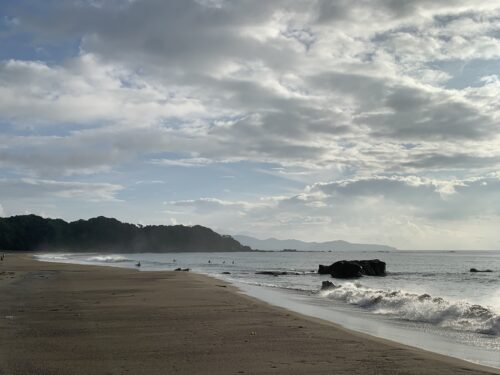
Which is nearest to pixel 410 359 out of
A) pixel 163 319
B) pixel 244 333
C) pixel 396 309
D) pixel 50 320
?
pixel 244 333

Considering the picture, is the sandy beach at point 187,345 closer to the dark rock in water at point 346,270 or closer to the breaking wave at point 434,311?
the breaking wave at point 434,311

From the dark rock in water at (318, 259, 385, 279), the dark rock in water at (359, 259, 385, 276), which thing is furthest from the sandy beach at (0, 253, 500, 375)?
the dark rock in water at (359, 259, 385, 276)

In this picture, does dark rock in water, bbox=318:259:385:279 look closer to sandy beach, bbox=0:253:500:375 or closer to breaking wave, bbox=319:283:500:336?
breaking wave, bbox=319:283:500:336

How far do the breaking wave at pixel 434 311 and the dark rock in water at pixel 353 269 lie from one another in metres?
29.7

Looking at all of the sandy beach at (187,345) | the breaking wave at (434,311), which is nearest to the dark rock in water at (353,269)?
the breaking wave at (434,311)

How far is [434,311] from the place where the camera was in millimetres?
19656

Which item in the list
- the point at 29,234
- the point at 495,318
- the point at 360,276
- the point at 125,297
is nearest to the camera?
the point at 495,318

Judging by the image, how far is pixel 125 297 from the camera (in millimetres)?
21938

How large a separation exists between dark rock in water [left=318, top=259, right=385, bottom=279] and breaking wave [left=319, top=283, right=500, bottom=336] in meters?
29.7

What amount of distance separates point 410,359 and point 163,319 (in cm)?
798

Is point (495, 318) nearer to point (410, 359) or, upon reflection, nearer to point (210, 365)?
point (410, 359)

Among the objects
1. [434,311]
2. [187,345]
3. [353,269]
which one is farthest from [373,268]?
[187,345]

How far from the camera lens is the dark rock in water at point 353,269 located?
56.2 m

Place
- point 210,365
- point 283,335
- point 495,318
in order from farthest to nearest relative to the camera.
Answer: point 495,318 < point 283,335 < point 210,365
